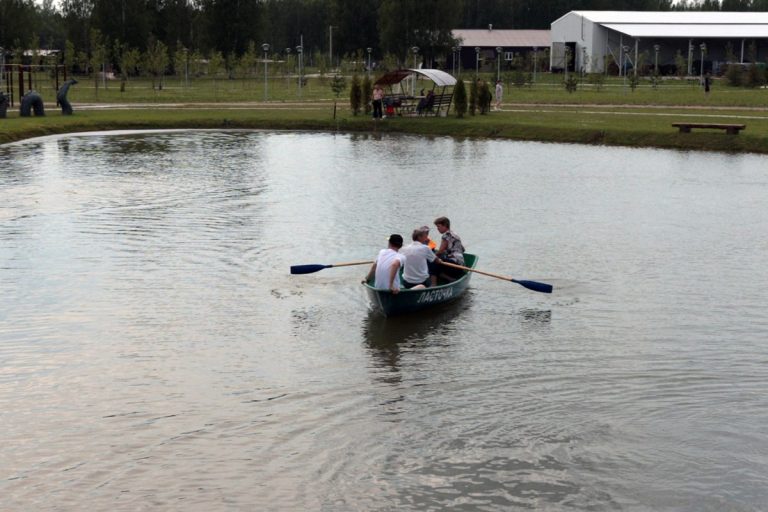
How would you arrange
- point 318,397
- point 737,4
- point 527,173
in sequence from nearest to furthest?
1. point 318,397
2. point 527,173
3. point 737,4

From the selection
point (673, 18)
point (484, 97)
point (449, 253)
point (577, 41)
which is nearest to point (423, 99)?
point (484, 97)

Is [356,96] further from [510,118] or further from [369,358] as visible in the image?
[369,358]

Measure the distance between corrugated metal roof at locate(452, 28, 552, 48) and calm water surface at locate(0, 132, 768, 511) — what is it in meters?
86.8

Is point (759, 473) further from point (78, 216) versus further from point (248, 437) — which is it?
point (78, 216)

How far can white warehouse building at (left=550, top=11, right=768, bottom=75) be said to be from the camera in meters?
96.2

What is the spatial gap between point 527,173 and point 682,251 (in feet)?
41.6

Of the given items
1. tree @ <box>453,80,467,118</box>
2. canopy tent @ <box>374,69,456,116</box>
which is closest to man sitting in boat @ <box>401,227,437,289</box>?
tree @ <box>453,80,467,118</box>

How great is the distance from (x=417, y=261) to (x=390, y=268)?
3.39 feet

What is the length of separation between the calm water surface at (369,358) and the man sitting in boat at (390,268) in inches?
25.2

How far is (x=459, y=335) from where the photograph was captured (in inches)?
666

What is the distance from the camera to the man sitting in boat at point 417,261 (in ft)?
60.1

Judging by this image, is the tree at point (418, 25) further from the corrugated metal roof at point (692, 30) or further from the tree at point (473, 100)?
the tree at point (473, 100)

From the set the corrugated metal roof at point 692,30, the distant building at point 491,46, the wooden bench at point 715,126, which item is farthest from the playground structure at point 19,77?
the corrugated metal roof at point 692,30

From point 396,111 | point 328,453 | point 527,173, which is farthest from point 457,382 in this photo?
point 396,111
